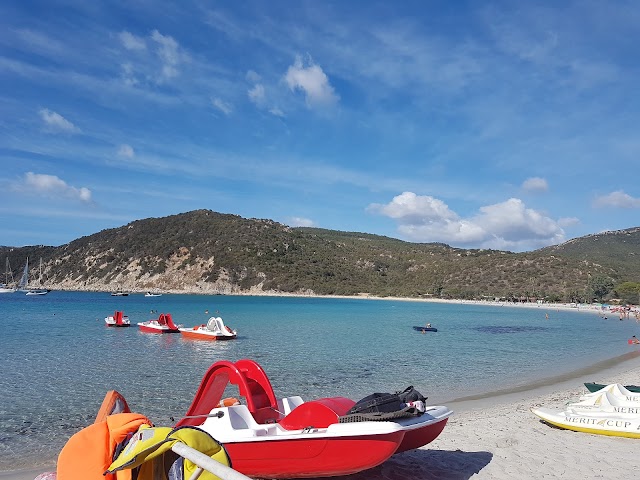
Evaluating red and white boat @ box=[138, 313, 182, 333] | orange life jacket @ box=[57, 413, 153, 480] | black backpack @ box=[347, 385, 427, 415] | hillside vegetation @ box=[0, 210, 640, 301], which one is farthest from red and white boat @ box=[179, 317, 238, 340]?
hillside vegetation @ box=[0, 210, 640, 301]

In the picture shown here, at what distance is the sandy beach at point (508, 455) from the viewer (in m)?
7.03

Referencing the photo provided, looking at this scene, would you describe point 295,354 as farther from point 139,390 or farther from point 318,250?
point 318,250

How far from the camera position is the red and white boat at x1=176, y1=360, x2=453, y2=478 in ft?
18.5

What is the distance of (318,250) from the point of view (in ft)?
438

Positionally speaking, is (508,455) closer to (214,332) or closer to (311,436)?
(311,436)

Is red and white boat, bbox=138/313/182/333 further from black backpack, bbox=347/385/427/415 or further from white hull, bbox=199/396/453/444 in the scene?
black backpack, bbox=347/385/427/415

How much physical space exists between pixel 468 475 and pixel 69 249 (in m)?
153

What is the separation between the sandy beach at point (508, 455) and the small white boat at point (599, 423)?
0.16m

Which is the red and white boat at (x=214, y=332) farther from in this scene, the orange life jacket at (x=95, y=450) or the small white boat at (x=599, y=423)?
the orange life jacket at (x=95, y=450)

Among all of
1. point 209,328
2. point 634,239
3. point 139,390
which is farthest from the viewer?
point 634,239

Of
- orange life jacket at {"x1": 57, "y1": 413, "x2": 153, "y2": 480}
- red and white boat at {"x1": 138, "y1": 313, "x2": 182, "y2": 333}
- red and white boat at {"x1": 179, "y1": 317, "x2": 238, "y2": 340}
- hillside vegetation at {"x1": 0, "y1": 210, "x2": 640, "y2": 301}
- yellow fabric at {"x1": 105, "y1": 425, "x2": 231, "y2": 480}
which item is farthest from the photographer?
hillside vegetation at {"x1": 0, "y1": 210, "x2": 640, "y2": 301}

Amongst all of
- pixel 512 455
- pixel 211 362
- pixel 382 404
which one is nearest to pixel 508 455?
pixel 512 455

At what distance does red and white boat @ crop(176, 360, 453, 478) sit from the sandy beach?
3.57 ft

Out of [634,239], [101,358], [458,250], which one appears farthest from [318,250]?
[101,358]
